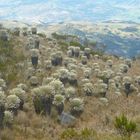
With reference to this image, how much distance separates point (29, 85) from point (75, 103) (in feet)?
19.0

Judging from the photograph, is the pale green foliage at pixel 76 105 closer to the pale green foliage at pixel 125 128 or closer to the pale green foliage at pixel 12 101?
the pale green foliage at pixel 12 101

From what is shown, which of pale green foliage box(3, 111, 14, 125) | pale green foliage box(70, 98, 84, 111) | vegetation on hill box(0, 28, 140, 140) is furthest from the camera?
pale green foliage box(70, 98, 84, 111)

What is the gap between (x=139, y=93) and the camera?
117 ft

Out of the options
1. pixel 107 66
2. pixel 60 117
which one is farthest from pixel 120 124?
pixel 107 66

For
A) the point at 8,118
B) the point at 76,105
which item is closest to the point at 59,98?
the point at 76,105

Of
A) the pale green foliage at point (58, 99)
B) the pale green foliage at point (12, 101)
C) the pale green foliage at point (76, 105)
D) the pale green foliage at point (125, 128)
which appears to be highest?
the pale green foliage at point (125, 128)

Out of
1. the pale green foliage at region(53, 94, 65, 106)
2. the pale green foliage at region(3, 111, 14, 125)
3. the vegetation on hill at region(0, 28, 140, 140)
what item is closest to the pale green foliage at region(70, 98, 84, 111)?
the vegetation on hill at region(0, 28, 140, 140)

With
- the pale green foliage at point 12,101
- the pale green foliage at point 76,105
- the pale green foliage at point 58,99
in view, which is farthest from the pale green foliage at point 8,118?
the pale green foliage at point 76,105

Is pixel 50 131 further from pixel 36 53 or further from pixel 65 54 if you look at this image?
pixel 65 54

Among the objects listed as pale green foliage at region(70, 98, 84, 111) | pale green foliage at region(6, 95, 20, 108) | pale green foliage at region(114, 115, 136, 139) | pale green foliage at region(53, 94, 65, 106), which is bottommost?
pale green foliage at region(70, 98, 84, 111)

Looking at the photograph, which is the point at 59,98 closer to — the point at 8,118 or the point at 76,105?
the point at 76,105

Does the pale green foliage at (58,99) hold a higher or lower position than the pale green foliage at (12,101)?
lower

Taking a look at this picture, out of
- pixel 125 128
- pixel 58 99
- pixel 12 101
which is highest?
pixel 125 128

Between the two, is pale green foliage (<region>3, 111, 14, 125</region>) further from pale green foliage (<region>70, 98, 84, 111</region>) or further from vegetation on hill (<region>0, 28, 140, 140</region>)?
pale green foliage (<region>70, 98, 84, 111</region>)
